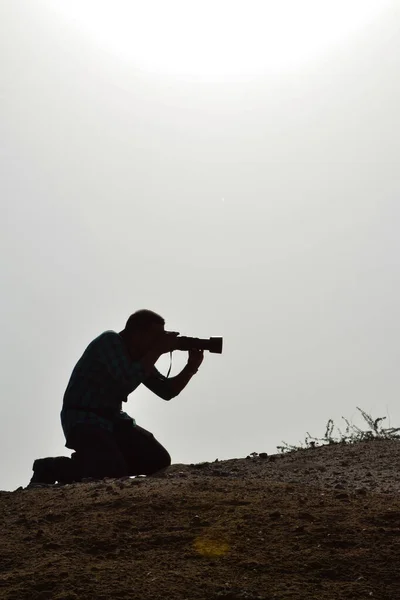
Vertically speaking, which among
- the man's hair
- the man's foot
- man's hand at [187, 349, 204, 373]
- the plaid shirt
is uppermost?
the man's hair

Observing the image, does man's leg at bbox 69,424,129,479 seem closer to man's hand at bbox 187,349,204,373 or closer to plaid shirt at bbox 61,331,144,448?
plaid shirt at bbox 61,331,144,448

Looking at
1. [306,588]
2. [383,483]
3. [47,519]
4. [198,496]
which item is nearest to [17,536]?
[47,519]

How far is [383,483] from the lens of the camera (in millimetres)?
6148

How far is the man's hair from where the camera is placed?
7.04 meters

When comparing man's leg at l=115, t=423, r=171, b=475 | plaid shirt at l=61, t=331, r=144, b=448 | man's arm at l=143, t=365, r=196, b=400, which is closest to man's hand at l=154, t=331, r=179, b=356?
plaid shirt at l=61, t=331, r=144, b=448

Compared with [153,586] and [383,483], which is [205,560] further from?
[383,483]

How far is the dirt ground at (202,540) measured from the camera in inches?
146

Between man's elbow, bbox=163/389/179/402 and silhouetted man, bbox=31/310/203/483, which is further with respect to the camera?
man's elbow, bbox=163/389/179/402

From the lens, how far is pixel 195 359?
23.9 feet

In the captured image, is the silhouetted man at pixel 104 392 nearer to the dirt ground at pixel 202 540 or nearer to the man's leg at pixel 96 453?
the man's leg at pixel 96 453

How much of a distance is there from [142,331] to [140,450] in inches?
40.3

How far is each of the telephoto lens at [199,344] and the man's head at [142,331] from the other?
0.24 m

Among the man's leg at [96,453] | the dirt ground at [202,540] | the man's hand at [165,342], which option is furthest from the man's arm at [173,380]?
the dirt ground at [202,540]

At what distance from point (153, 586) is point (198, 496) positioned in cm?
156
